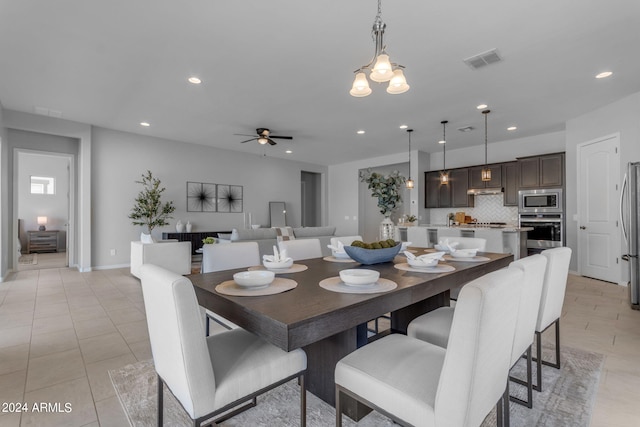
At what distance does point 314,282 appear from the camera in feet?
5.03

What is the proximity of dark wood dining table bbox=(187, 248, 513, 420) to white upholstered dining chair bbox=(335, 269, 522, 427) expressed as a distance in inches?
7.2

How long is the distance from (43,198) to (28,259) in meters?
2.26

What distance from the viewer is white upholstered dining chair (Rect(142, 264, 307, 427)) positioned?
1.02 m

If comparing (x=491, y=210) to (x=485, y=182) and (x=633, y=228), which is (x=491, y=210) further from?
(x=633, y=228)

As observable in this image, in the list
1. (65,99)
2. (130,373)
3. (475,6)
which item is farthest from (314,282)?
(65,99)

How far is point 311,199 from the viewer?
10.3 metres

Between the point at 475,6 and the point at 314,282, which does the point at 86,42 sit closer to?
the point at 314,282

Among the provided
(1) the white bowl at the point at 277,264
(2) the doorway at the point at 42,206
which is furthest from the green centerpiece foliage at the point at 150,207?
(1) the white bowl at the point at 277,264

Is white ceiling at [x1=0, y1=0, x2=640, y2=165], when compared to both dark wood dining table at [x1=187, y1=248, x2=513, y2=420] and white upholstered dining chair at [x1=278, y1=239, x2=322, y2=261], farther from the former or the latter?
dark wood dining table at [x1=187, y1=248, x2=513, y2=420]

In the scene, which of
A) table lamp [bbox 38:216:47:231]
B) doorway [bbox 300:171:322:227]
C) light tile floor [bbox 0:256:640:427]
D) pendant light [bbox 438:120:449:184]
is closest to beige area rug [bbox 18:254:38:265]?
table lamp [bbox 38:216:47:231]

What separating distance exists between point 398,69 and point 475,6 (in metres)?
0.94

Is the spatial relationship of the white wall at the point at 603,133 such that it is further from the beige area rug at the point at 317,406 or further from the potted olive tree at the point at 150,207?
the potted olive tree at the point at 150,207

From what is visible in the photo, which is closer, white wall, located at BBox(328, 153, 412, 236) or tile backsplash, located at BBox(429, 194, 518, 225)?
tile backsplash, located at BBox(429, 194, 518, 225)

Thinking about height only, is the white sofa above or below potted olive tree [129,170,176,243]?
below
